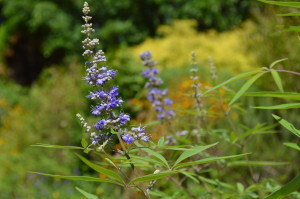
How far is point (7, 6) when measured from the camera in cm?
1716

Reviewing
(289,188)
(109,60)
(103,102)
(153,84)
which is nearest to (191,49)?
(109,60)

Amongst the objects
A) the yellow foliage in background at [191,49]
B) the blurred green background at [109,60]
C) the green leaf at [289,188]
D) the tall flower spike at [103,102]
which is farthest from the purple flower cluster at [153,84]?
the yellow foliage in background at [191,49]

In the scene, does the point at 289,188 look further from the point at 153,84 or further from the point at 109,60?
the point at 109,60

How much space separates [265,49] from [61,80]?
512 cm

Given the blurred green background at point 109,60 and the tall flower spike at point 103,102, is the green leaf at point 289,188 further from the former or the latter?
the blurred green background at point 109,60

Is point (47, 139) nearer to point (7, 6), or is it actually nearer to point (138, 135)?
point (138, 135)

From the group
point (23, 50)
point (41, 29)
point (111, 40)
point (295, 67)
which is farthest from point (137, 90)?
point (23, 50)

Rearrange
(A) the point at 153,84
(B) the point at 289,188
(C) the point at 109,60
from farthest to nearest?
(C) the point at 109,60
(A) the point at 153,84
(B) the point at 289,188

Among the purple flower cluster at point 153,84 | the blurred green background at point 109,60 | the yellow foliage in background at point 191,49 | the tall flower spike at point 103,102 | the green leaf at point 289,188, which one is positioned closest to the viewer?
the green leaf at point 289,188

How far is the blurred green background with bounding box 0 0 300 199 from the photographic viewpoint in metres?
7.09

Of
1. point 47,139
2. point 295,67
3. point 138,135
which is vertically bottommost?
point 47,139

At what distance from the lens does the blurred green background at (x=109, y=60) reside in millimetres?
7094

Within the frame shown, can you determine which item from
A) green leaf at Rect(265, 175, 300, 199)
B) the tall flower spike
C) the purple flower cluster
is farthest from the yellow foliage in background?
green leaf at Rect(265, 175, 300, 199)

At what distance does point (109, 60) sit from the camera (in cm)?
887
